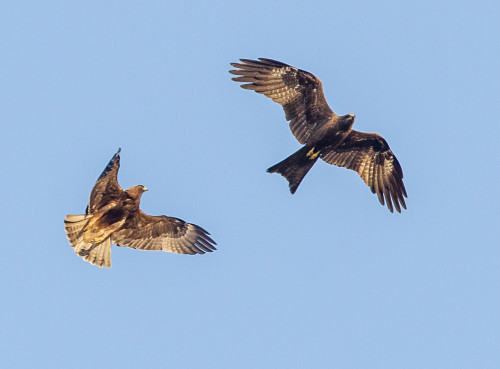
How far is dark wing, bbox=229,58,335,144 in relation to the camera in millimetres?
19812

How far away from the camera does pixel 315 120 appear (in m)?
20.0

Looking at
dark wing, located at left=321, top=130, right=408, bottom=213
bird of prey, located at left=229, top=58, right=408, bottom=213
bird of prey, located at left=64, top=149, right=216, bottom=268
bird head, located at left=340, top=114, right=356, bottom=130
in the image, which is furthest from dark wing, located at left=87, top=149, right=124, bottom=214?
dark wing, located at left=321, top=130, right=408, bottom=213

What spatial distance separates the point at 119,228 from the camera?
63.2ft

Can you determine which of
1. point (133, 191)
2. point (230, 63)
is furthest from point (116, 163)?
point (230, 63)

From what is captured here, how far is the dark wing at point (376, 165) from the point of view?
21.2 m

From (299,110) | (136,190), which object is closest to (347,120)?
(299,110)

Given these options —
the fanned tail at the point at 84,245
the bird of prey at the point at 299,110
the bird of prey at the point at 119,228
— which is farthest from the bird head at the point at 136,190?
the bird of prey at the point at 299,110

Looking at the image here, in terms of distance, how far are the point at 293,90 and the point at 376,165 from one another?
9.26ft

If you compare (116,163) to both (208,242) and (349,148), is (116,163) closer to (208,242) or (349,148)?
(208,242)

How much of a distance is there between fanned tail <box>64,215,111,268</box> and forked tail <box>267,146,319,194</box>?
364 cm

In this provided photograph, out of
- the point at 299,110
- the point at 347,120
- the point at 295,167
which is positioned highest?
the point at 299,110

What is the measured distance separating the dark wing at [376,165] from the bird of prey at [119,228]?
11.6ft

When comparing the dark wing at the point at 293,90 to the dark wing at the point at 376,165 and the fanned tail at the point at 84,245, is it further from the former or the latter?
the fanned tail at the point at 84,245

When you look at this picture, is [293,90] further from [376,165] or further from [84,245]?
[84,245]
